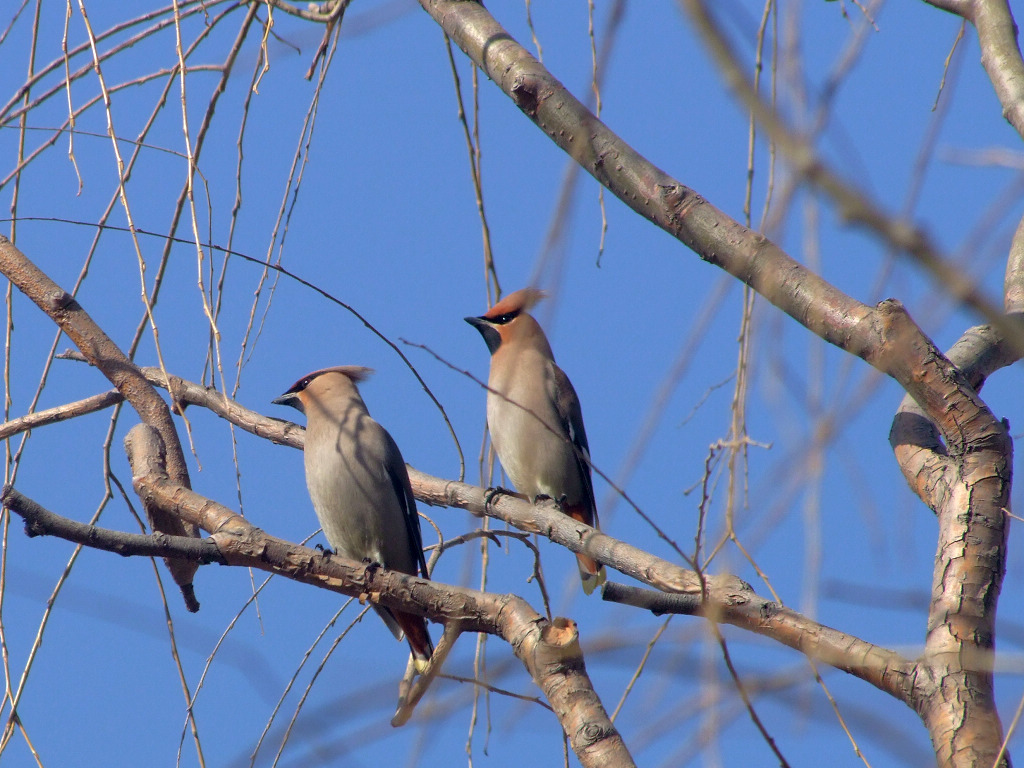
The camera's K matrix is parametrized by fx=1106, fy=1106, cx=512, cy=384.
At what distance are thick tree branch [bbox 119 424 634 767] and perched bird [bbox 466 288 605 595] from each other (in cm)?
206

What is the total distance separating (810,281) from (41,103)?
2044mm

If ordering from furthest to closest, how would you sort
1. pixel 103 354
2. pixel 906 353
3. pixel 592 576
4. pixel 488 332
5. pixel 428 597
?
pixel 488 332
pixel 592 576
pixel 103 354
pixel 428 597
pixel 906 353

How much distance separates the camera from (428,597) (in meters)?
2.43

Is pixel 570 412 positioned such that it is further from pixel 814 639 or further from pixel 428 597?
pixel 814 639

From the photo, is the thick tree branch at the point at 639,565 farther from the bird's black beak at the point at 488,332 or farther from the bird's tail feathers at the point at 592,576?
the bird's black beak at the point at 488,332

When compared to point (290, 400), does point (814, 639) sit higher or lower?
lower

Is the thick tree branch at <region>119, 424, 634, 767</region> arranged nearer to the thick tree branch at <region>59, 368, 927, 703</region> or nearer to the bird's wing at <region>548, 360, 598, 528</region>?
the thick tree branch at <region>59, 368, 927, 703</region>

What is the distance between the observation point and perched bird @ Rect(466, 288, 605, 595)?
15.9 feet

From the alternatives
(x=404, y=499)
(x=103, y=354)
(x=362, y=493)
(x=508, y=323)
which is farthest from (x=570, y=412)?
(x=103, y=354)

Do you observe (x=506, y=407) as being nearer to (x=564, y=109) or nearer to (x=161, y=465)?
(x=161, y=465)

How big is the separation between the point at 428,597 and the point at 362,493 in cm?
201

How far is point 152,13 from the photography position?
9.38ft

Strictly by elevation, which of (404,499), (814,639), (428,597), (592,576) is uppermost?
(404,499)

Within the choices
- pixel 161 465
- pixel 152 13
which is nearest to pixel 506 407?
pixel 161 465
